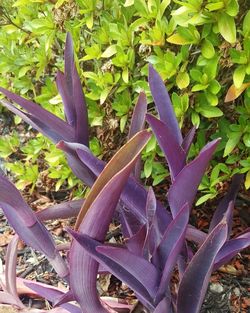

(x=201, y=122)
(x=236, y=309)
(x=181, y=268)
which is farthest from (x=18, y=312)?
(x=201, y=122)

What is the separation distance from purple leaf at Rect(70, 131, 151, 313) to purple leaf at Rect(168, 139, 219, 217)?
16 cm

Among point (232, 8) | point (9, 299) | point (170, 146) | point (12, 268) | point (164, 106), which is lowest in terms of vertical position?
point (9, 299)

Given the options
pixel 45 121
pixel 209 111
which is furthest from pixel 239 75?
pixel 45 121

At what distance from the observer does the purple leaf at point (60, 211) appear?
1.82 metres

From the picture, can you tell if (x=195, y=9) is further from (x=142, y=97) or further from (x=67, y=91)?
(x=67, y=91)

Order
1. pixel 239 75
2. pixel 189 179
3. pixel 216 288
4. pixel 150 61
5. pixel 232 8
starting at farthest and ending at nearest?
pixel 216 288 < pixel 150 61 < pixel 239 75 < pixel 232 8 < pixel 189 179

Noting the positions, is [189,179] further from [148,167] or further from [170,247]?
[148,167]

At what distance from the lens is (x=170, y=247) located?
1461mm

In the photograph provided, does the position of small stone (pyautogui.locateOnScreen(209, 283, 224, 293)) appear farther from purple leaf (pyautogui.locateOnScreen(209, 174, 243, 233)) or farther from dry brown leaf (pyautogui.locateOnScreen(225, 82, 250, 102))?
dry brown leaf (pyautogui.locateOnScreen(225, 82, 250, 102))

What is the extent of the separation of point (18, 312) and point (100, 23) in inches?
45.3

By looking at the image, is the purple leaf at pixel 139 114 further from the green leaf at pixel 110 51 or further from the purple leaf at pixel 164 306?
the purple leaf at pixel 164 306

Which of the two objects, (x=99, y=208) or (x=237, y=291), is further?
(x=237, y=291)

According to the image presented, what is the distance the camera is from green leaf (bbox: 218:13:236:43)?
5.59 ft

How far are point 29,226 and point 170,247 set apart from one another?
44 cm
